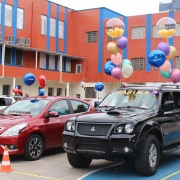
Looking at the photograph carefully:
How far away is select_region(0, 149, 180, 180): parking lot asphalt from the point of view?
23.3 ft

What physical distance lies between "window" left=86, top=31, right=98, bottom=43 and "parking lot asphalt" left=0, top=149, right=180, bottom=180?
32313 millimetres

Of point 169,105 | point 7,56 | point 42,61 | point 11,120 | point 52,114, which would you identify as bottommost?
point 11,120

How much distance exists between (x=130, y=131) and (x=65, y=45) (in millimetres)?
35234

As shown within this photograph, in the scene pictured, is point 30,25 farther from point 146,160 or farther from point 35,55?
point 146,160

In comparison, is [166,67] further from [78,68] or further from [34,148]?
[78,68]

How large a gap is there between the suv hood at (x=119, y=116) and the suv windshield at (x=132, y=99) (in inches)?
15.2

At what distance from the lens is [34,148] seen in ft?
29.1

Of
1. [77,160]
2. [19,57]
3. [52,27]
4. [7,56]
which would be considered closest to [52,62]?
[52,27]

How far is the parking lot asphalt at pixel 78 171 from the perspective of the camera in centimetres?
711

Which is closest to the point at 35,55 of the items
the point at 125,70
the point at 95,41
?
the point at 95,41

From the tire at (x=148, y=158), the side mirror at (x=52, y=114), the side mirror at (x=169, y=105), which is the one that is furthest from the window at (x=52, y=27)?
the tire at (x=148, y=158)

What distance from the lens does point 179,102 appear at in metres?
9.06

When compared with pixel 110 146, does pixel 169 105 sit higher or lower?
higher

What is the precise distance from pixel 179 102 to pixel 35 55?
30.4 metres
